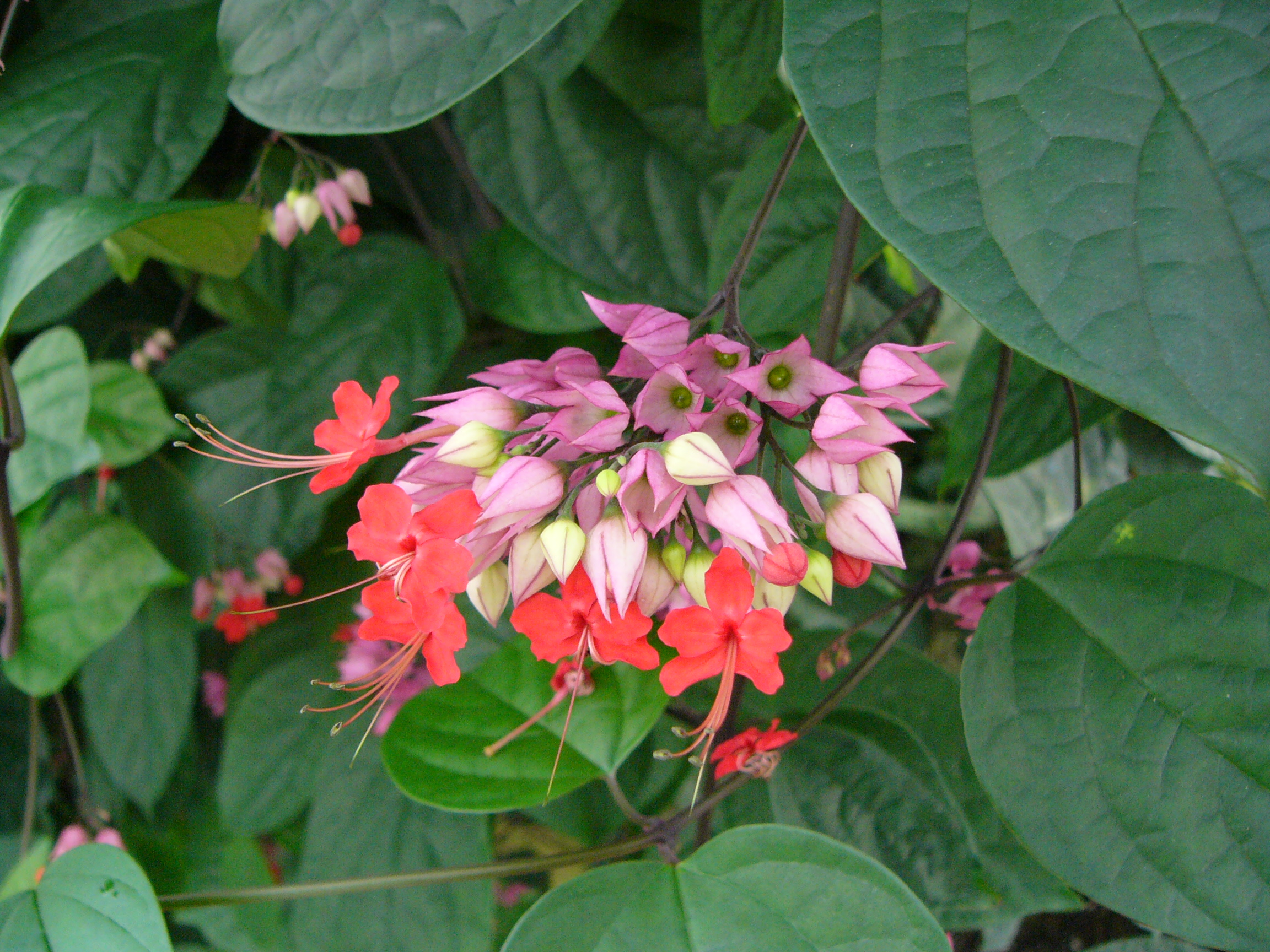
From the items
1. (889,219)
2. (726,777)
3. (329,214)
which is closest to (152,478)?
(329,214)

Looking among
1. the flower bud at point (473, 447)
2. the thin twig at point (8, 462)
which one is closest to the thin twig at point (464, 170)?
the thin twig at point (8, 462)

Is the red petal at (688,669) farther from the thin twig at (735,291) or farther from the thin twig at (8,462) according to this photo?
the thin twig at (8,462)

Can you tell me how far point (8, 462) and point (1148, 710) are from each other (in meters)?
0.85

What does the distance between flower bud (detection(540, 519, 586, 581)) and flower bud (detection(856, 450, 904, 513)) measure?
0.15 metres

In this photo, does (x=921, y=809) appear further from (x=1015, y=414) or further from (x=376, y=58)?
(x=376, y=58)

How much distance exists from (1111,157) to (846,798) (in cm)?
48

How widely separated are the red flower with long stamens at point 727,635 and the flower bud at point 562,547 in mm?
54

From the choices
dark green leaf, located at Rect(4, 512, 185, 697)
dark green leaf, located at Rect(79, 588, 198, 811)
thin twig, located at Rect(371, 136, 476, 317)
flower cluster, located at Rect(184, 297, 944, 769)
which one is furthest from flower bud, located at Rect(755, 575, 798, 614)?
dark green leaf, located at Rect(79, 588, 198, 811)

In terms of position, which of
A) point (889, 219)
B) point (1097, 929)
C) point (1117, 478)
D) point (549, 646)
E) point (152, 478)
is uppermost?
point (889, 219)

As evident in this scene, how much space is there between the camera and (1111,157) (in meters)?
0.30

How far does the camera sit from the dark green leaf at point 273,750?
3.28 feet

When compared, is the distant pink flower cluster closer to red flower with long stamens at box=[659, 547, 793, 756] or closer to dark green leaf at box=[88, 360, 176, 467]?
red flower with long stamens at box=[659, 547, 793, 756]

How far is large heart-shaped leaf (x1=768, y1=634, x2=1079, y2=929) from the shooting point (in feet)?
1.93

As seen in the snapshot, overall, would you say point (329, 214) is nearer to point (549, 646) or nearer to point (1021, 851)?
point (549, 646)
